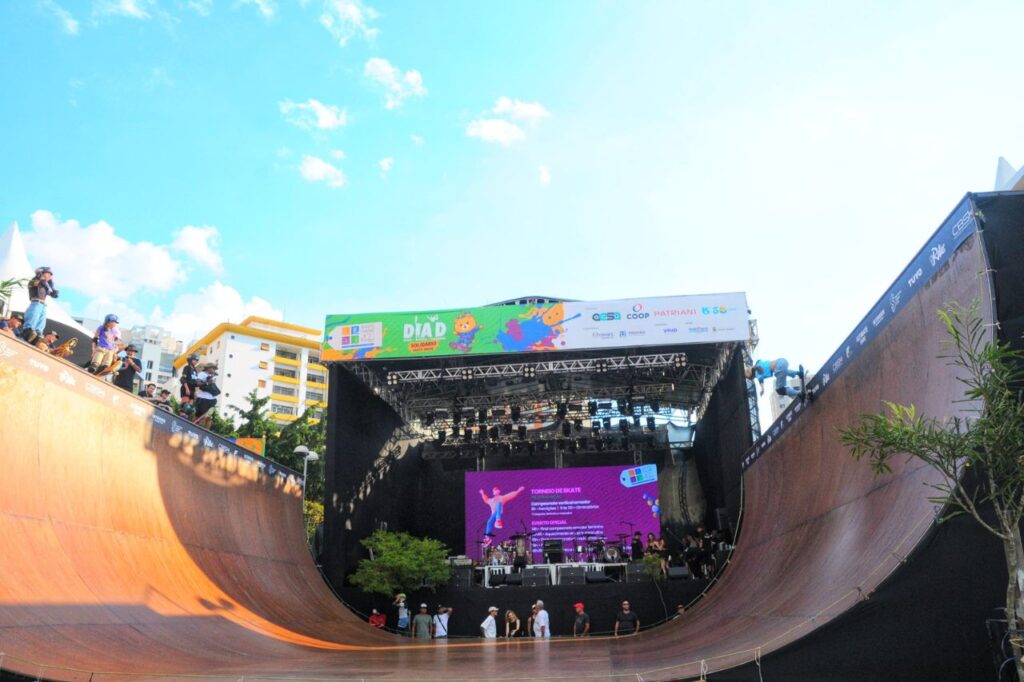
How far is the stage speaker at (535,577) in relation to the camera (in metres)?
15.7

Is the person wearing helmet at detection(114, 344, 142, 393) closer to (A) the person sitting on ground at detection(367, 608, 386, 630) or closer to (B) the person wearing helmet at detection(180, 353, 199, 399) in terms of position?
(B) the person wearing helmet at detection(180, 353, 199, 399)

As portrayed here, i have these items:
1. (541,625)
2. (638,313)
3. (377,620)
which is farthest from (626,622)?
(638,313)

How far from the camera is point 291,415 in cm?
5884

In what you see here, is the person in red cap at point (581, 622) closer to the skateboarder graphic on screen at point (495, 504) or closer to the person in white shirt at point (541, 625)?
the person in white shirt at point (541, 625)

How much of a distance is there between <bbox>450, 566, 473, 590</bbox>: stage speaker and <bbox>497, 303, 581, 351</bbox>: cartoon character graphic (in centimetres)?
528

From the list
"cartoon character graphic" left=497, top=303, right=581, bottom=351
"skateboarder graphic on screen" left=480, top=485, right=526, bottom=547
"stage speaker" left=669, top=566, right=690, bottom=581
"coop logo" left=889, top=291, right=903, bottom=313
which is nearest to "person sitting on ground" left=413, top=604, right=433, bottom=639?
"stage speaker" left=669, top=566, right=690, bottom=581

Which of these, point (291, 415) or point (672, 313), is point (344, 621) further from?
point (291, 415)

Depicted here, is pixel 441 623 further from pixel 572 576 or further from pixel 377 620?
pixel 572 576

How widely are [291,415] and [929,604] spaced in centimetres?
5790

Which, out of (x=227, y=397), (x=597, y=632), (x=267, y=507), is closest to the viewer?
(x=267, y=507)

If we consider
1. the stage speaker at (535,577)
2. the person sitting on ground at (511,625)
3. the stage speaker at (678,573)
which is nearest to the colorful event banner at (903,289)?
the stage speaker at (678,573)

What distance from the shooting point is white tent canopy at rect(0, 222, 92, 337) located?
1374 centimetres

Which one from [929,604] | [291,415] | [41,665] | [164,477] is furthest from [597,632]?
[291,415]

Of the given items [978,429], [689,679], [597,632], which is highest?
[978,429]
